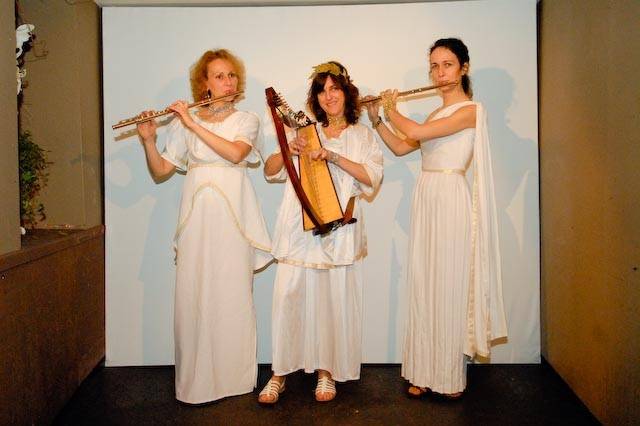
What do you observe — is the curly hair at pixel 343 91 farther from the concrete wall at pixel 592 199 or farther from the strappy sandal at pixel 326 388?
the strappy sandal at pixel 326 388

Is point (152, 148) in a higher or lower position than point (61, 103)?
lower

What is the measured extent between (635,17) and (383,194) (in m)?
1.59

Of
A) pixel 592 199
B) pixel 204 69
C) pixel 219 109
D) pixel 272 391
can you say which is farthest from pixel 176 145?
pixel 592 199

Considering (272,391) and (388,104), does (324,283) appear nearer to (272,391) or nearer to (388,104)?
(272,391)

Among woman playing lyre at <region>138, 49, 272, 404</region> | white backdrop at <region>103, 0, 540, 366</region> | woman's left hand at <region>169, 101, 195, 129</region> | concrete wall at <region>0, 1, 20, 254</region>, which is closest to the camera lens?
concrete wall at <region>0, 1, 20, 254</region>

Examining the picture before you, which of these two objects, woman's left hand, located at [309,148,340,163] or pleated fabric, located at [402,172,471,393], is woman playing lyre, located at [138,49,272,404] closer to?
woman's left hand, located at [309,148,340,163]

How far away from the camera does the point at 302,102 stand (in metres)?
3.35

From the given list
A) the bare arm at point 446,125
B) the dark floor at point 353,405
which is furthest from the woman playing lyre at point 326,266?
the bare arm at point 446,125

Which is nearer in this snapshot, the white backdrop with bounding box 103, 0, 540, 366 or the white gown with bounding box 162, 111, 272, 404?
the white gown with bounding box 162, 111, 272, 404

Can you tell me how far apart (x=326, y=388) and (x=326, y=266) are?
62 centimetres

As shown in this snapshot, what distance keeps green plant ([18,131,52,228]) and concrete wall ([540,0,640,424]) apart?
2625mm

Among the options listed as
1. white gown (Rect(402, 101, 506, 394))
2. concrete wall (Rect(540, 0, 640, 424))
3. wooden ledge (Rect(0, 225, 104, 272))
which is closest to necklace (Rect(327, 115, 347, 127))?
white gown (Rect(402, 101, 506, 394))

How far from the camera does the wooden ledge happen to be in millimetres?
2172

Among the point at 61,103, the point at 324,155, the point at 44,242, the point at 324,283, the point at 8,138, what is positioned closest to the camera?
the point at 8,138
